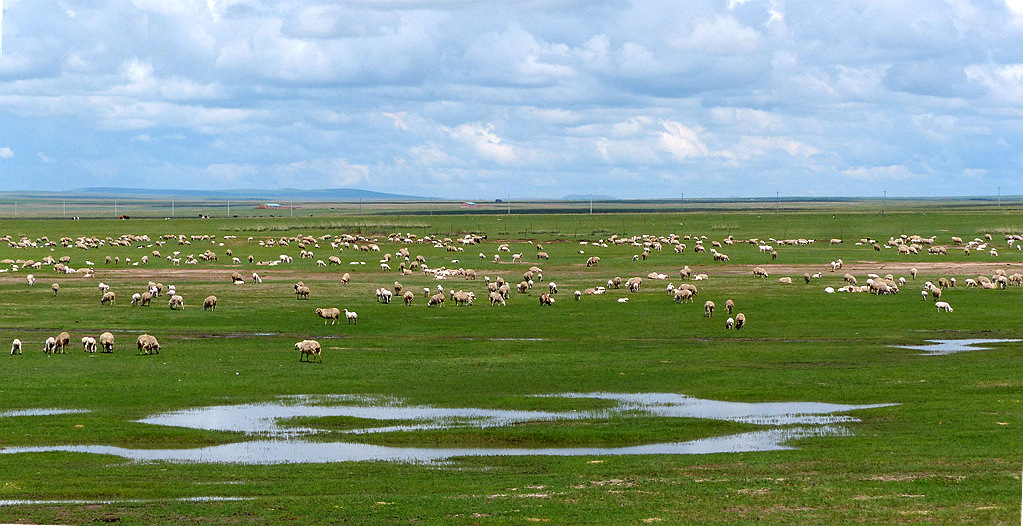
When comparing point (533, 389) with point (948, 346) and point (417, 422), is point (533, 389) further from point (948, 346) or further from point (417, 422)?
point (948, 346)

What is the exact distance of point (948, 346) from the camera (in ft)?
143

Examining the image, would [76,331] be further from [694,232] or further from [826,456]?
[694,232]

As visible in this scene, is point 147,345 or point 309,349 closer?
point 309,349

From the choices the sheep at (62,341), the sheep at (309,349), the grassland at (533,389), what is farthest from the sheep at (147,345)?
the sheep at (309,349)

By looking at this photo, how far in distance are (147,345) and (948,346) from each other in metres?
30.0

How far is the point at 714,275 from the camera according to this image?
7356 cm

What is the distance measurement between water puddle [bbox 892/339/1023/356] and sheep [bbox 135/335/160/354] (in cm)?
2776

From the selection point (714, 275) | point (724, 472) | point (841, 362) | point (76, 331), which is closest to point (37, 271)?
point (76, 331)

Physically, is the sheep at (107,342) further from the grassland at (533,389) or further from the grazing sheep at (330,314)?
the grazing sheep at (330,314)

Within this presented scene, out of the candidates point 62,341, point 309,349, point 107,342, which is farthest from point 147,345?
point 309,349

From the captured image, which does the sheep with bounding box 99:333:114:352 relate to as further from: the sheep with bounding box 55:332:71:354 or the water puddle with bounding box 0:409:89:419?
the water puddle with bounding box 0:409:89:419

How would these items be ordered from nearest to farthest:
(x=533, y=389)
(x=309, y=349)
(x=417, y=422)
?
(x=417, y=422), (x=533, y=389), (x=309, y=349)

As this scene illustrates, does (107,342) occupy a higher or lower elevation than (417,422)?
higher

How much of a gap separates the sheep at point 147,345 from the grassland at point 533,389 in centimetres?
43
